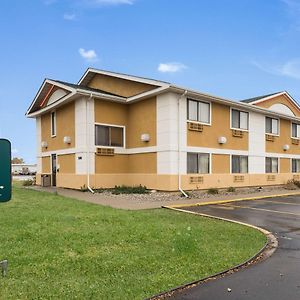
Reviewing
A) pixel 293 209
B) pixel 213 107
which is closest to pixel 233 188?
pixel 213 107

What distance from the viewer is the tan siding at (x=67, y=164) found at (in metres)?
21.8

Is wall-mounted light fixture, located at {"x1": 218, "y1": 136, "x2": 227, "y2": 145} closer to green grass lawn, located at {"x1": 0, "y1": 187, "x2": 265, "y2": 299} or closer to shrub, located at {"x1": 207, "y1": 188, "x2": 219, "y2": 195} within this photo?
shrub, located at {"x1": 207, "y1": 188, "x2": 219, "y2": 195}

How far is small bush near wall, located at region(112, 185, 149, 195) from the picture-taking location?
19484 mm

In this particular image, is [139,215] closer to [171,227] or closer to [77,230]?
[171,227]

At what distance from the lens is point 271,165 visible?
27.1 metres

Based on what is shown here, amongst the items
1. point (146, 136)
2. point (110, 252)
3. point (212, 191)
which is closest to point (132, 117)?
point (146, 136)

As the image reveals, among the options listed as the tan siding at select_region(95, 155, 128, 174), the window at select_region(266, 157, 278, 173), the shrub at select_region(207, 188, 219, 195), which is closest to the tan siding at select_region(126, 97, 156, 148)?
the tan siding at select_region(95, 155, 128, 174)

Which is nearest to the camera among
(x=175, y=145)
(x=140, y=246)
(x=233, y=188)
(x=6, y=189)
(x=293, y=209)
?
(x=6, y=189)

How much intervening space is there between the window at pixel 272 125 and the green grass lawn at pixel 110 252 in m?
17.8

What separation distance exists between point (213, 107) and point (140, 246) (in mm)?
15815

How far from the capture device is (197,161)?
21.0m

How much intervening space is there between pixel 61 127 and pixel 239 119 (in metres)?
11.5

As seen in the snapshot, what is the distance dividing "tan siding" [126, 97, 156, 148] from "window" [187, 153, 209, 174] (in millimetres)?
2273

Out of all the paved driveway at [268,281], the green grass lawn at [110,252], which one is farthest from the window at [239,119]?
the paved driveway at [268,281]
